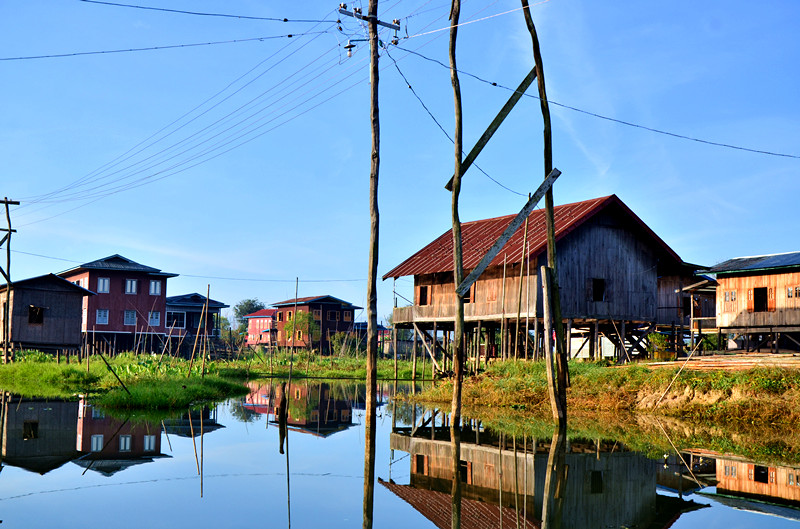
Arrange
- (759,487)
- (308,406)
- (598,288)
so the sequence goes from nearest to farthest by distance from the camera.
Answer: (759,487) → (308,406) → (598,288)

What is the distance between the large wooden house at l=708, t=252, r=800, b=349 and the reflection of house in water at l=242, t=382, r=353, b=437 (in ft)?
55.0

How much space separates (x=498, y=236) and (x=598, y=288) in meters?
4.80

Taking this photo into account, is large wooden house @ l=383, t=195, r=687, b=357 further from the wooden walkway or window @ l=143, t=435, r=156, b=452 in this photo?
window @ l=143, t=435, r=156, b=452

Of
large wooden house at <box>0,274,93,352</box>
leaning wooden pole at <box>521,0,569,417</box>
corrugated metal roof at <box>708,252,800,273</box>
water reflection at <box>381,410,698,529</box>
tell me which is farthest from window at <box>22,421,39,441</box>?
corrugated metal roof at <box>708,252,800,273</box>

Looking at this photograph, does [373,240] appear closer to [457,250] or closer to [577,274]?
[457,250]

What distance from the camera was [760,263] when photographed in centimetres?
2947

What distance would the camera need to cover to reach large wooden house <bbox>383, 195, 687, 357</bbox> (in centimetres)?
2805

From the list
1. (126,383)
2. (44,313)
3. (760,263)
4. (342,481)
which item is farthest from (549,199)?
(44,313)

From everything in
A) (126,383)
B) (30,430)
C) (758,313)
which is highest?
(758,313)

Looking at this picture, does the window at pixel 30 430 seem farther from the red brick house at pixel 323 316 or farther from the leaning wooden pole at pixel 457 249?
the red brick house at pixel 323 316

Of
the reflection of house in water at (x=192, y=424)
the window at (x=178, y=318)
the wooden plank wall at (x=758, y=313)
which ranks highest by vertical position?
the wooden plank wall at (x=758, y=313)

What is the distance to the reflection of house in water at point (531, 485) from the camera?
8.38 meters

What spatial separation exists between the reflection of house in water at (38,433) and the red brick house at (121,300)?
29798 millimetres

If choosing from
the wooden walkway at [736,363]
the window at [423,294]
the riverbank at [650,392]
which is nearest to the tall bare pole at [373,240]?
the riverbank at [650,392]
